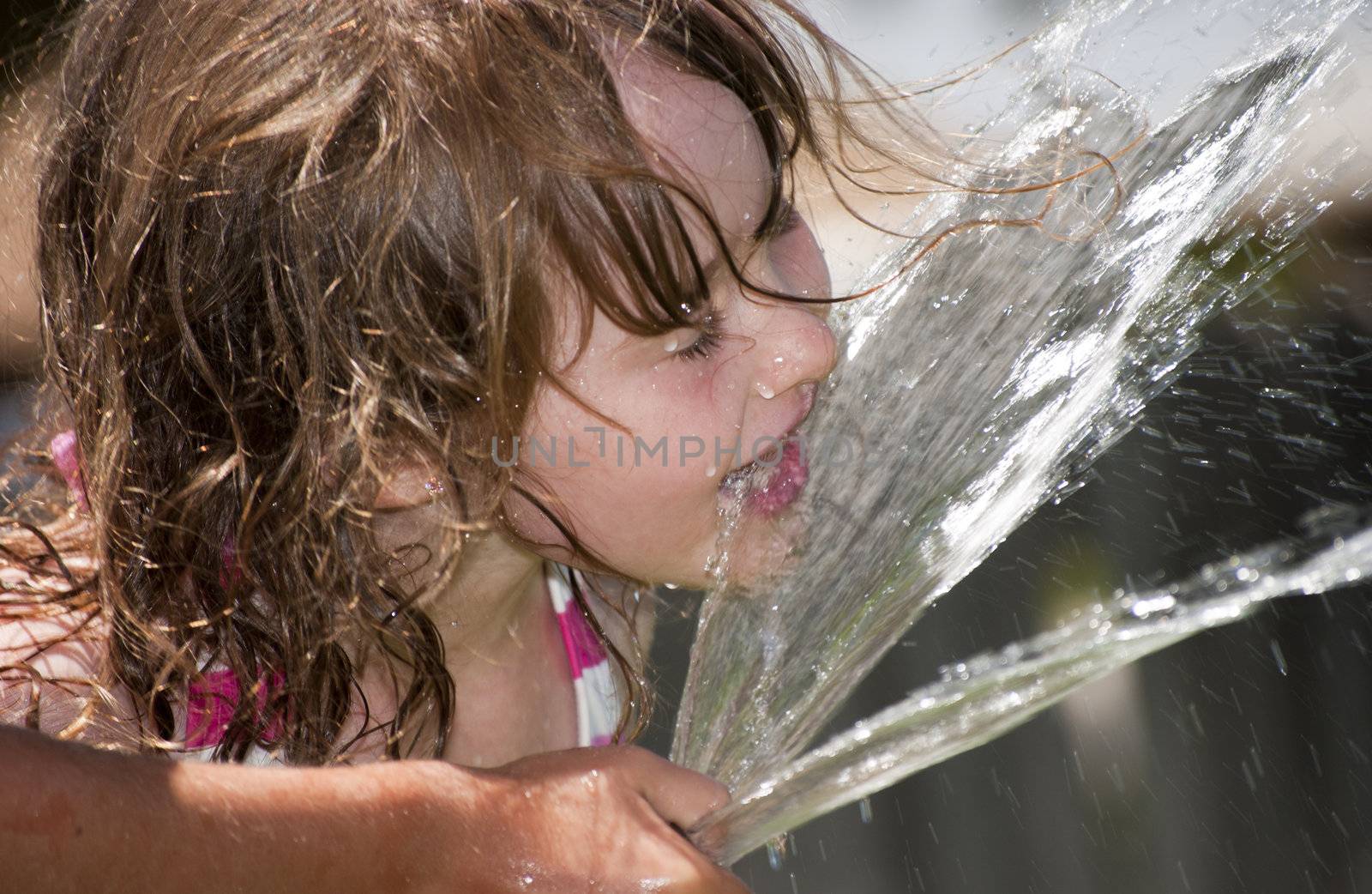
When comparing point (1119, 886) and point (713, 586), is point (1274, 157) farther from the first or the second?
point (1119, 886)

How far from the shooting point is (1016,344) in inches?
90.8

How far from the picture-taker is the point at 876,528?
220cm

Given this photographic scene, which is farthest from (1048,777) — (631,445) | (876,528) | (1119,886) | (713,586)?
(631,445)

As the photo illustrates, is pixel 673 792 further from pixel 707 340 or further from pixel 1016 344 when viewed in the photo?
pixel 1016 344

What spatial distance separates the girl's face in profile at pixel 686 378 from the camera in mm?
1668

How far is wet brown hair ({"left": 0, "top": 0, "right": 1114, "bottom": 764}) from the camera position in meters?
1.64

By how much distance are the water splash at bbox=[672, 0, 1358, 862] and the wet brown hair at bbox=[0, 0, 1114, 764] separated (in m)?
0.47

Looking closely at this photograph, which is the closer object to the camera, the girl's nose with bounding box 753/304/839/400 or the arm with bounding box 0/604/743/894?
the arm with bounding box 0/604/743/894

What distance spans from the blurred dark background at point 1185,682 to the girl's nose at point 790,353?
1.80 meters

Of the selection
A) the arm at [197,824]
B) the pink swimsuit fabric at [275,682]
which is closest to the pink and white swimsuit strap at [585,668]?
the pink swimsuit fabric at [275,682]

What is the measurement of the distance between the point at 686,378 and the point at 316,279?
0.47 metres

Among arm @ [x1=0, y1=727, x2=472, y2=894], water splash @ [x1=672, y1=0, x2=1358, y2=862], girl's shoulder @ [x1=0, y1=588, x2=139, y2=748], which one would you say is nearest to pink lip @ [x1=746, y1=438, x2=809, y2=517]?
water splash @ [x1=672, y1=0, x2=1358, y2=862]

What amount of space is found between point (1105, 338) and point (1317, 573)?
0.52 metres

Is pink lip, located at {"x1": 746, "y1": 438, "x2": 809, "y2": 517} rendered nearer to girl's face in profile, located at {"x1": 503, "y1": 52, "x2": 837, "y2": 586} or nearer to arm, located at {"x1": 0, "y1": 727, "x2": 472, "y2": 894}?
girl's face in profile, located at {"x1": 503, "y1": 52, "x2": 837, "y2": 586}
